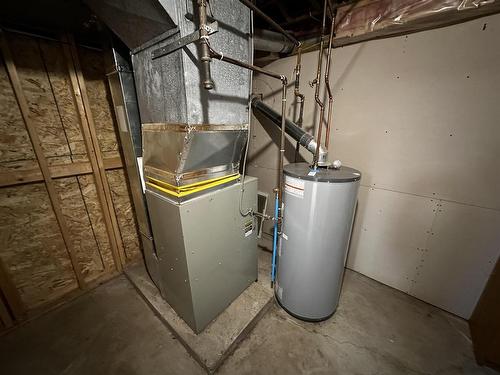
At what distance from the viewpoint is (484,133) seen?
4.30 ft

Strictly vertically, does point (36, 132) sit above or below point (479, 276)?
above

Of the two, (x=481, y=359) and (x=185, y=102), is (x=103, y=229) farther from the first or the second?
(x=481, y=359)

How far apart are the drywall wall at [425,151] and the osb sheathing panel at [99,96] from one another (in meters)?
1.80

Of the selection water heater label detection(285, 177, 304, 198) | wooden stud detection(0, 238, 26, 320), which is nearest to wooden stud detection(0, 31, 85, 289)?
wooden stud detection(0, 238, 26, 320)

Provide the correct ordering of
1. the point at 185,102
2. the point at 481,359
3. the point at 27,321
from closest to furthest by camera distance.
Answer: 1. the point at 185,102
2. the point at 481,359
3. the point at 27,321

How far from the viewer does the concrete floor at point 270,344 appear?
4.27 feet

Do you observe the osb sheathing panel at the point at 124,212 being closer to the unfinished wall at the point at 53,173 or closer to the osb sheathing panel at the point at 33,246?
the unfinished wall at the point at 53,173

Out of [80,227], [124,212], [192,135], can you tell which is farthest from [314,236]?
[80,227]

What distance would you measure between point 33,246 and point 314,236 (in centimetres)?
221

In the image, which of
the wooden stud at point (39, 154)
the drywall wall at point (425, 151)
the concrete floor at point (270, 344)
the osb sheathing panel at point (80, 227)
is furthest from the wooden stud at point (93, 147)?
the drywall wall at point (425, 151)

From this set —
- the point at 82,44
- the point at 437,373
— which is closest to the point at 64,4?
the point at 82,44

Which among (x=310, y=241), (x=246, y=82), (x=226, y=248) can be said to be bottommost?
(x=226, y=248)

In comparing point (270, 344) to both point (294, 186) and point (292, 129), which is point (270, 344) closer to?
point (294, 186)

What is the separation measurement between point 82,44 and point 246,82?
4.84ft
